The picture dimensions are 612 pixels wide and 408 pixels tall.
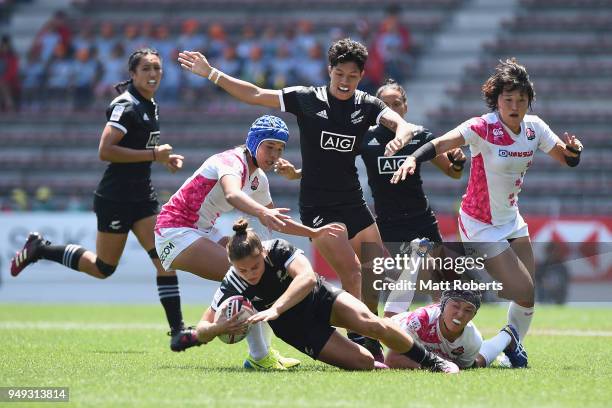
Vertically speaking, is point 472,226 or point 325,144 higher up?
point 325,144

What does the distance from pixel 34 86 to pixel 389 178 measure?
17157 mm

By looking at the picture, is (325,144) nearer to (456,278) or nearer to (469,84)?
(456,278)

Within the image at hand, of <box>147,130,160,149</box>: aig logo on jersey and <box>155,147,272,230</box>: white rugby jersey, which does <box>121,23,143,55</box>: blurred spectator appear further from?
<box>155,147,272,230</box>: white rugby jersey

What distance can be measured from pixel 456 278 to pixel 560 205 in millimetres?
9628

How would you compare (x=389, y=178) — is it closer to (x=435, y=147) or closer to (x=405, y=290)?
(x=405, y=290)

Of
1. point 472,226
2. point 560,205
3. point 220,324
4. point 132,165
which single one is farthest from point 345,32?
point 220,324

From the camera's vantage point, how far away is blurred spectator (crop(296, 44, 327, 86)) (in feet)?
72.4

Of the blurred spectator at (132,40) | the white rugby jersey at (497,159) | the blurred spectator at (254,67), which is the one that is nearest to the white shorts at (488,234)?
the white rugby jersey at (497,159)

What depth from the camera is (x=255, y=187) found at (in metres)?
8.43

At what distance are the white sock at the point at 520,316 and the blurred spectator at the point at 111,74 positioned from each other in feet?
53.9

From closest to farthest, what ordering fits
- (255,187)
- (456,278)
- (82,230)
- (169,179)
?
(255,187) < (456,278) < (82,230) < (169,179)

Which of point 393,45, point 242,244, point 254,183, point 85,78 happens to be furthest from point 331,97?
point 85,78

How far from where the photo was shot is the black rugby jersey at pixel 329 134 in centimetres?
843

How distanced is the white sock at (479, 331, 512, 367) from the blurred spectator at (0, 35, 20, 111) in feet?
60.7
